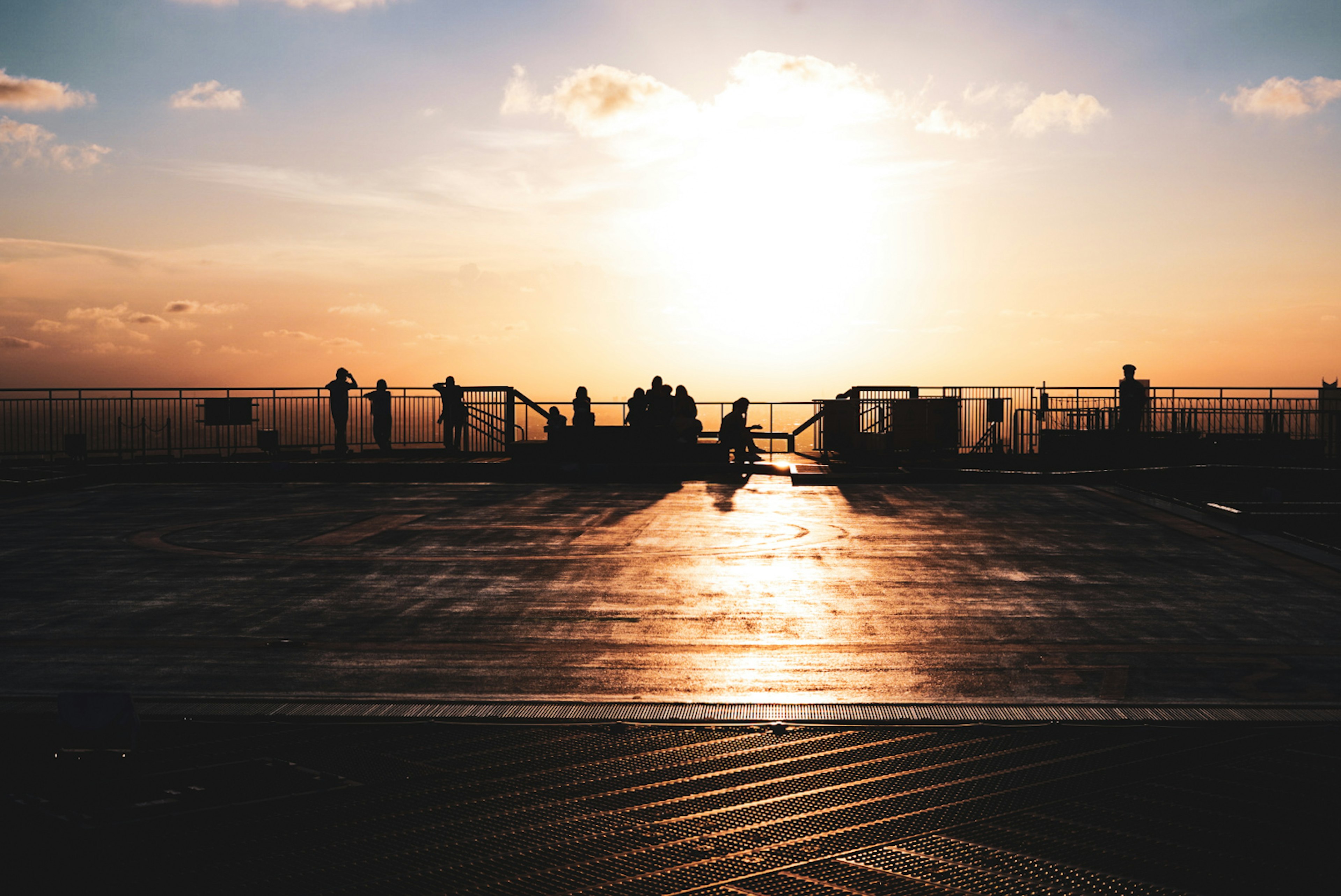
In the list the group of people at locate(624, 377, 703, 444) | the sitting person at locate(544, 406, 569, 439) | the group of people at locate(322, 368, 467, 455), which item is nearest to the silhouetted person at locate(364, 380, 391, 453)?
the group of people at locate(322, 368, 467, 455)

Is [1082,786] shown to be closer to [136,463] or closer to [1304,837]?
[1304,837]

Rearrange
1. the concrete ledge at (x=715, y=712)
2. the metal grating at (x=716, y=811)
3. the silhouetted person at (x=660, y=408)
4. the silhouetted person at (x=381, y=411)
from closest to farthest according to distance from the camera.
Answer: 1. the metal grating at (x=716, y=811)
2. the concrete ledge at (x=715, y=712)
3. the silhouetted person at (x=660, y=408)
4. the silhouetted person at (x=381, y=411)

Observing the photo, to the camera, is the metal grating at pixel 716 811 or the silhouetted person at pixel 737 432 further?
the silhouetted person at pixel 737 432

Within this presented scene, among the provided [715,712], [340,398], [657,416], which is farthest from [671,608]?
[340,398]

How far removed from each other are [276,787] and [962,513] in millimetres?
12550

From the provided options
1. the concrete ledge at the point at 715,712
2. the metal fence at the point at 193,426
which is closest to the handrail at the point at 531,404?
the metal fence at the point at 193,426

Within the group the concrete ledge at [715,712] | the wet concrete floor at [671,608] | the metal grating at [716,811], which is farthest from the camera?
the wet concrete floor at [671,608]

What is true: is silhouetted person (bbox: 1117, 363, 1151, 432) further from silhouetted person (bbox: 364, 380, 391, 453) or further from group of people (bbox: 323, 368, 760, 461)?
silhouetted person (bbox: 364, 380, 391, 453)

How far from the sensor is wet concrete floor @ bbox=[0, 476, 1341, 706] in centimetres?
659

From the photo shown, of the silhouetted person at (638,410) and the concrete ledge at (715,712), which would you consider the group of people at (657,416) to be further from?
the concrete ledge at (715,712)

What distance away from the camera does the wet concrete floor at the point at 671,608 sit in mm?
6586

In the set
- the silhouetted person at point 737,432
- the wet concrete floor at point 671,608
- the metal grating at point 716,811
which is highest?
the silhouetted person at point 737,432

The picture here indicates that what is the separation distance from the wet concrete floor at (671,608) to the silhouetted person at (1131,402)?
1300cm

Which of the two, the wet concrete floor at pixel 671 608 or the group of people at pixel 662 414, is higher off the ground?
the group of people at pixel 662 414
